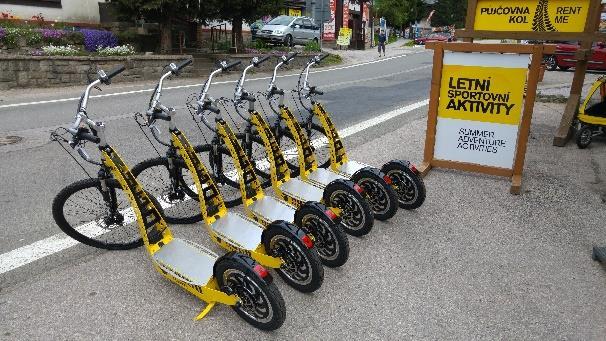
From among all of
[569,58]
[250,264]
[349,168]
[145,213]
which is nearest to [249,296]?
[250,264]

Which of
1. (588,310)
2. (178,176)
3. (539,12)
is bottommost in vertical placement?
(588,310)

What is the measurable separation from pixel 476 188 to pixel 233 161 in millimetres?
3074

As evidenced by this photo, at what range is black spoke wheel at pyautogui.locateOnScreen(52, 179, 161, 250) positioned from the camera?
12.1 ft

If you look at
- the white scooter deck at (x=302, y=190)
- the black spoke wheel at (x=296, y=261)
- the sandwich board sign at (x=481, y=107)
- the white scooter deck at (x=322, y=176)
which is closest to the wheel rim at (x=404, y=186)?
the white scooter deck at (x=322, y=176)

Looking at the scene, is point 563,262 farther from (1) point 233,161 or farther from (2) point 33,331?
(2) point 33,331

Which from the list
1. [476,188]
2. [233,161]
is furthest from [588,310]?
[233,161]

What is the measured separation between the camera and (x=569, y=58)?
2014cm

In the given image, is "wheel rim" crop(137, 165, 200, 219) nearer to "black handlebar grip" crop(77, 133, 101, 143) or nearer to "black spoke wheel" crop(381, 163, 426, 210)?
"black handlebar grip" crop(77, 133, 101, 143)

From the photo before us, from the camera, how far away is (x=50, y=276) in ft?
11.3

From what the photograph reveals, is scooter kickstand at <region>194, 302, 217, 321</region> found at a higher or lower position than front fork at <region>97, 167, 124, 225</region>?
lower

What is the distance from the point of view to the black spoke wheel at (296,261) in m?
3.10

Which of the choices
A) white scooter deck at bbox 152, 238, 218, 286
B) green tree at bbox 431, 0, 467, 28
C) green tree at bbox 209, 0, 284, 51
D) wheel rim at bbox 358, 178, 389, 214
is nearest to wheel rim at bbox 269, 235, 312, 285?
white scooter deck at bbox 152, 238, 218, 286

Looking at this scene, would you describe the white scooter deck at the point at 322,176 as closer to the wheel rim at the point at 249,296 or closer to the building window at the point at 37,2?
the wheel rim at the point at 249,296

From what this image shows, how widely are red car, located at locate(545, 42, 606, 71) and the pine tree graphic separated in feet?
50.6
